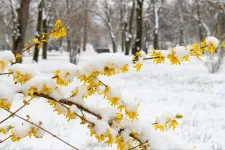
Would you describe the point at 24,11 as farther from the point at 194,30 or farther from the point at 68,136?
the point at 194,30

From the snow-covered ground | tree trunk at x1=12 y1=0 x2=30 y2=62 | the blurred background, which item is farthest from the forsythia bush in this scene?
the blurred background

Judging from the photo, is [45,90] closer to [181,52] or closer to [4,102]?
Answer: [4,102]

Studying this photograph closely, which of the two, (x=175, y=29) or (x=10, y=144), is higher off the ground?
(x=175, y=29)

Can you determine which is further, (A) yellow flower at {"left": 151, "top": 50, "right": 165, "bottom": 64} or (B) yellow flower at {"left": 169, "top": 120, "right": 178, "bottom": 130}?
(B) yellow flower at {"left": 169, "top": 120, "right": 178, "bottom": 130}

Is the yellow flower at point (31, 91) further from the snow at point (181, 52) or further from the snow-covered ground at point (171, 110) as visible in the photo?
the snow at point (181, 52)

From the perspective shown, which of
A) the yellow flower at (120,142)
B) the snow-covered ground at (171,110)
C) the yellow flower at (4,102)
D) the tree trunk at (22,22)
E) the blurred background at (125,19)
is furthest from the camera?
the blurred background at (125,19)

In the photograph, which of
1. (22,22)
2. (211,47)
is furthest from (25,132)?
(22,22)

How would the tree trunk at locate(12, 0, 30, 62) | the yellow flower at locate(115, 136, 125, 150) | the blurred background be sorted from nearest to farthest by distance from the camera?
the yellow flower at locate(115, 136, 125, 150), the tree trunk at locate(12, 0, 30, 62), the blurred background

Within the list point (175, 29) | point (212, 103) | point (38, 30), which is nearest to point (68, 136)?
point (212, 103)

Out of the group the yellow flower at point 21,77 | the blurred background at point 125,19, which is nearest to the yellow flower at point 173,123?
the yellow flower at point 21,77

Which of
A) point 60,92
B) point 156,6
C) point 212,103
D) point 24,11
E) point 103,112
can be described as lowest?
point 212,103

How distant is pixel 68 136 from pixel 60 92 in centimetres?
298

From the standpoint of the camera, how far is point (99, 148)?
3756mm

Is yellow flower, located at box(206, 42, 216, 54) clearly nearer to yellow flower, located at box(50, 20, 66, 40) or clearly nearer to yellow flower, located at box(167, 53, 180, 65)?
yellow flower, located at box(167, 53, 180, 65)
